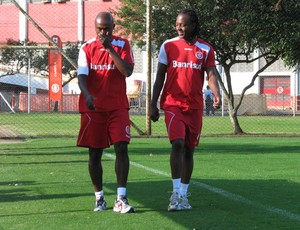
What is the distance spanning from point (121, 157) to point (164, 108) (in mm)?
786

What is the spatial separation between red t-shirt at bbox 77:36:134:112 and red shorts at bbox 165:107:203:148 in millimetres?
517

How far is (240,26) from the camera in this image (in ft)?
75.0

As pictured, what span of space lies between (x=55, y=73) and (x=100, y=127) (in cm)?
1252

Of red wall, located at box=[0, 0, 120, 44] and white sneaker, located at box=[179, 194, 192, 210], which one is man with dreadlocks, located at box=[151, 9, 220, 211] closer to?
white sneaker, located at box=[179, 194, 192, 210]

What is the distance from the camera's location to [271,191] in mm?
9039

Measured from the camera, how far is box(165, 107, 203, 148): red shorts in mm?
7754

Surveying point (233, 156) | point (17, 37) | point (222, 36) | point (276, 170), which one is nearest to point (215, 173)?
point (276, 170)

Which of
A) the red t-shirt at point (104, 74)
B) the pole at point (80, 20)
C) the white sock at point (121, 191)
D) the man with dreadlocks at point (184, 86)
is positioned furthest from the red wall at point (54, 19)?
the white sock at point (121, 191)

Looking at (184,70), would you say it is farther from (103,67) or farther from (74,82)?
(74,82)

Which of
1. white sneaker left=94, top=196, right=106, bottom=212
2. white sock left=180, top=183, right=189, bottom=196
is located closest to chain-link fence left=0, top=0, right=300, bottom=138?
white sock left=180, top=183, right=189, bottom=196

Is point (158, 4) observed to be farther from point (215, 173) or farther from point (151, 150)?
point (215, 173)

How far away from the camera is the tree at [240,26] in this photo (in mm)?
22422

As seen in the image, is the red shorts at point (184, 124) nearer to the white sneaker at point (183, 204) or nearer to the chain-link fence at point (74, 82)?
the white sneaker at point (183, 204)

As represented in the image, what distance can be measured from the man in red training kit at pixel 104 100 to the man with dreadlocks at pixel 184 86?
48 centimetres
